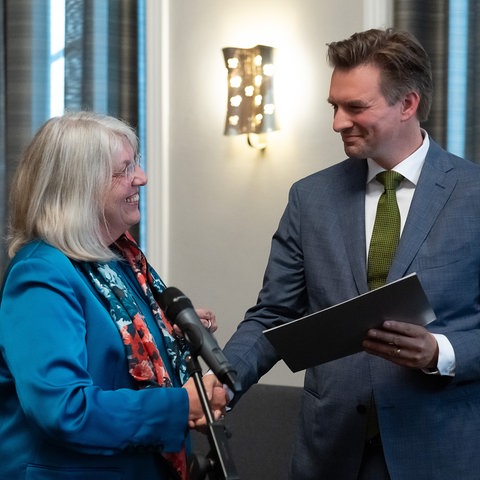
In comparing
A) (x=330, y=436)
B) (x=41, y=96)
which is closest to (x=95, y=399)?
(x=330, y=436)

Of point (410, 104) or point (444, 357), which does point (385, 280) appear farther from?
point (410, 104)

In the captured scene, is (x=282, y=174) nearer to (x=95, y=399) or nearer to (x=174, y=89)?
(x=174, y=89)

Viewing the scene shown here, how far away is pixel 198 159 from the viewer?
4.42 m

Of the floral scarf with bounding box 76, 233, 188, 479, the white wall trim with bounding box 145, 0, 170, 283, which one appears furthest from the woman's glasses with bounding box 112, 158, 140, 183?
the white wall trim with bounding box 145, 0, 170, 283

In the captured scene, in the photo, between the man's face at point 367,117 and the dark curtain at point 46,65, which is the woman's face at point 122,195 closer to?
the man's face at point 367,117

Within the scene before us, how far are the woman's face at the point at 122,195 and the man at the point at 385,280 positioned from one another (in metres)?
0.51

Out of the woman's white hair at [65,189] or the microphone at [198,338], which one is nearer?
the microphone at [198,338]

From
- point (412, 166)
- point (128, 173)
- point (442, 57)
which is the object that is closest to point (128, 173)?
point (128, 173)

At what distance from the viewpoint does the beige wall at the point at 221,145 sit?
4.07m

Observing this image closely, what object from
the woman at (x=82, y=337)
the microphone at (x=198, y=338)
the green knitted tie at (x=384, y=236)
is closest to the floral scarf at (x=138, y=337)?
the woman at (x=82, y=337)

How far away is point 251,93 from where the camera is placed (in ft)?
13.6

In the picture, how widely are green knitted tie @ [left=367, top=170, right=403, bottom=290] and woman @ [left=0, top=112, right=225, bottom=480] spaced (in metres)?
0.56

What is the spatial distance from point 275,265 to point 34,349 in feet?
2.89

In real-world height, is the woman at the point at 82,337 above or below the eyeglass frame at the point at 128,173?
below
